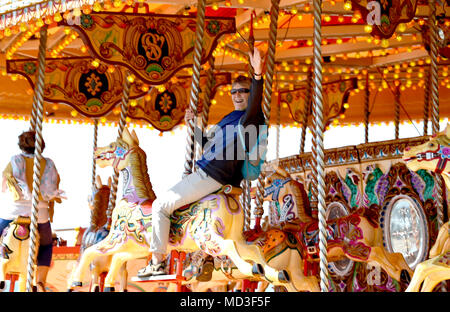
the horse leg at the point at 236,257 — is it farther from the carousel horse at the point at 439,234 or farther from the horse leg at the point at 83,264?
the horse leg at the point at 83,264

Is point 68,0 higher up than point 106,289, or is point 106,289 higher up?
point 68,0

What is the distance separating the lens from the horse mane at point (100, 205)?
9336 millimetres

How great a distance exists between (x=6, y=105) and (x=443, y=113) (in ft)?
26.5

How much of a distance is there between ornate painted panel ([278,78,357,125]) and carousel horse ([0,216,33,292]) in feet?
20.8

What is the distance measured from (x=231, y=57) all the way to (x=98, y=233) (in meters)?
5.68

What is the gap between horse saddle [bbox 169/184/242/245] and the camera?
6426 millimetres

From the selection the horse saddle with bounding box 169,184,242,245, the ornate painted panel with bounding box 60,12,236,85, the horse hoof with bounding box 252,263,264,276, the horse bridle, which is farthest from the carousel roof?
the horse hoof with bounding box 252,263,264,276

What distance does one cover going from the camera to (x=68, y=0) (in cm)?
681

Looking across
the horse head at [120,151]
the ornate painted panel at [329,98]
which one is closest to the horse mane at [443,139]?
the horse head at [120,151]

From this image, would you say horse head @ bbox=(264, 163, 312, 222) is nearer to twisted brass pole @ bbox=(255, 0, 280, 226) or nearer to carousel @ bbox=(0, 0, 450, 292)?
carousel @ bbox=(0, 0, 450, 292)

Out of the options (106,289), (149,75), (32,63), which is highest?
(32,63)
